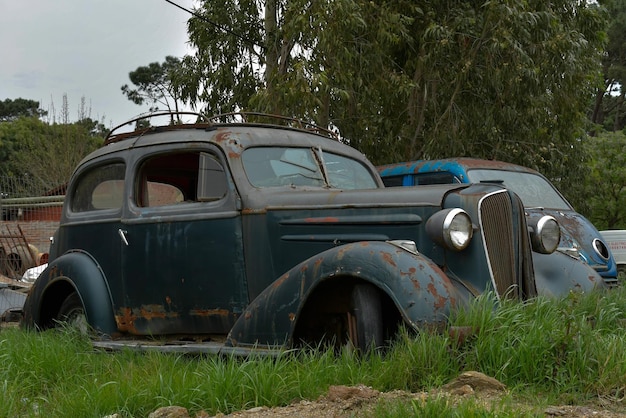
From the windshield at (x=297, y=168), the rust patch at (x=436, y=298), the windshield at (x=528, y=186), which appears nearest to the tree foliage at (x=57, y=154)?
the windshield at (x=528, y=186)

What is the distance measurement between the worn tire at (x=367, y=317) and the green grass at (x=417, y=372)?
11 centimetres

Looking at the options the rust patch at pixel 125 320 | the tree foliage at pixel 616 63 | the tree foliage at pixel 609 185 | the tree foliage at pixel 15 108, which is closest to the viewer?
the rust patch at pixel 125 320

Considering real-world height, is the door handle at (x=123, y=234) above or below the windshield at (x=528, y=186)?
below

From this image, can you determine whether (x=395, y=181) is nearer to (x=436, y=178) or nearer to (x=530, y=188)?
(x=436, y=178)

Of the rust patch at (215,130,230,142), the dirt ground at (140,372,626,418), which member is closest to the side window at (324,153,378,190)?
the rust patch at (215,130,230,142)

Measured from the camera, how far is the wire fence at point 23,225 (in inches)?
536

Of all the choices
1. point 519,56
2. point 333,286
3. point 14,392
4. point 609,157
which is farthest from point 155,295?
point 609,157

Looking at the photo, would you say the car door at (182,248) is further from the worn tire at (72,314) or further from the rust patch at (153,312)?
the worn tire at (72,314)

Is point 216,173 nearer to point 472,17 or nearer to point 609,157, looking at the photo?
point 472,17

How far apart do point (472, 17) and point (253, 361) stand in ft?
30.1

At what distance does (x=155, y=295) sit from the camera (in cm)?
543

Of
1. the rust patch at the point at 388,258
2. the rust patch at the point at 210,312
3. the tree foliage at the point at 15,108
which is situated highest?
the tree foliage at the point at 15,108

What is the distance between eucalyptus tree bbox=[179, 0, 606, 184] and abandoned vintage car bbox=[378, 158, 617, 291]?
7.07 ft

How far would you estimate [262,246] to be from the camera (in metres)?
4.93
